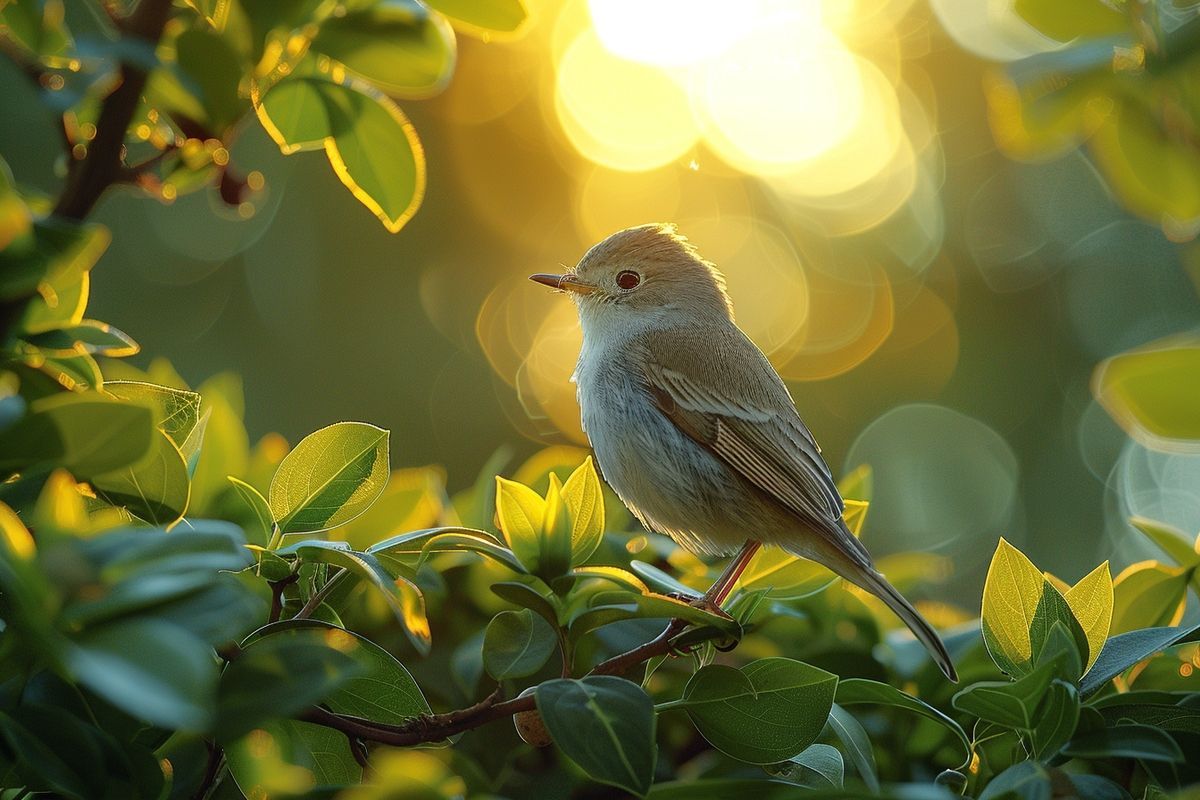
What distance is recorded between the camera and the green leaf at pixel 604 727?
3.55 ft

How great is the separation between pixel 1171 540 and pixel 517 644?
1.19m

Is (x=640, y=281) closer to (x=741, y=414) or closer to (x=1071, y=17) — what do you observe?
(x=741, y=414)

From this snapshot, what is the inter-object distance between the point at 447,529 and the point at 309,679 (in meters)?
0.47

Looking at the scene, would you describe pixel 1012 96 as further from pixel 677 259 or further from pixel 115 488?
pixel 677 259

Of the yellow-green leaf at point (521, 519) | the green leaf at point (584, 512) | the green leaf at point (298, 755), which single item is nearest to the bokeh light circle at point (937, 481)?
the green leaf at point (584, 512)

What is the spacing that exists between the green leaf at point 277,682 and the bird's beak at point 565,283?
2.85m

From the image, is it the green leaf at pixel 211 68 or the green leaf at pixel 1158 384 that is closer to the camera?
the green leaf at pixel 211 68

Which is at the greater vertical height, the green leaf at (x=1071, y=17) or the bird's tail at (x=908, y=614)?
the green leaf at (x=1071, y=17)

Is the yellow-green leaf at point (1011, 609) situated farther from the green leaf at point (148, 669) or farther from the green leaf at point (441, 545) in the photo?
the green leaf at point (148, 669)

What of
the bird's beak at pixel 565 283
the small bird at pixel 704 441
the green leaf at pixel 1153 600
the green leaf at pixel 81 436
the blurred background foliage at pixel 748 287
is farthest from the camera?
the blurred background foliage at pixel 748 287

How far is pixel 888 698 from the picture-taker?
1.32 m

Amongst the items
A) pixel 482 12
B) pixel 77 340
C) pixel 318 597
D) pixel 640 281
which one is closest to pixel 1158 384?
pixel 482 12

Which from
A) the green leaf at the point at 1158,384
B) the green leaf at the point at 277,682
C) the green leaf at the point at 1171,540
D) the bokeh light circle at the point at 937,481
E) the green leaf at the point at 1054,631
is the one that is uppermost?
the green leaf at the point at 1158,384

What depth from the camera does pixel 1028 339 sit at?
5980 mm
